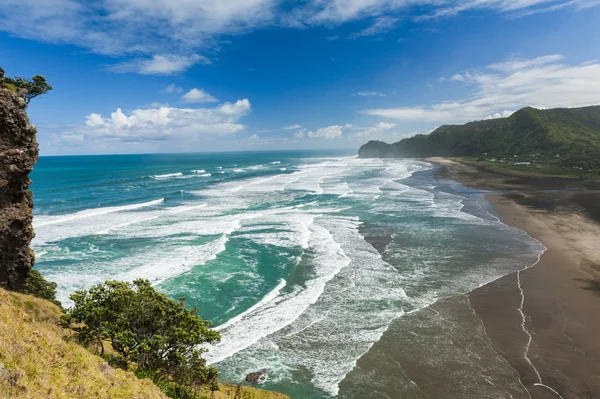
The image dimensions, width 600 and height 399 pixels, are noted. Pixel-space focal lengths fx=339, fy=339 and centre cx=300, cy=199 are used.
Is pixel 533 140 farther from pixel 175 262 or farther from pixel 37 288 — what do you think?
pixel 37 288

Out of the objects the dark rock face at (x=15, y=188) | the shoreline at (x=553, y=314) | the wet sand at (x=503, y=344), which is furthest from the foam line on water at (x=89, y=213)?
the shoreline at (x=553, y=314)

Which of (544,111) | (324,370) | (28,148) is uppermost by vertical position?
(544,111)

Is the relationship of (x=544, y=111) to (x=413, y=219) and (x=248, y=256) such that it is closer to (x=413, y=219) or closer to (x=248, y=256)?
(x=413, y=219)

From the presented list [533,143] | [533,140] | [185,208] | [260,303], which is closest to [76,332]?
[260,303]

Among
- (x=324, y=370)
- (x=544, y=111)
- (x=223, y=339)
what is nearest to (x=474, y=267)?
(x=324, y=370)

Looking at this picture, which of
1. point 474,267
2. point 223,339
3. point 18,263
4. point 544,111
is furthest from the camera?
point 544,111

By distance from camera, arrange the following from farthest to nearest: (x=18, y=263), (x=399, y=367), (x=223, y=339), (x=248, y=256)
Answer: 1. (x=248, y=256)
2. (x=223, y=339)
3. (x=18, y=263)
4. (x=399, y=367)

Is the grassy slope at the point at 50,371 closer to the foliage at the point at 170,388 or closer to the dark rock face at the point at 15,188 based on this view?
the foliage at the point at 170,388
